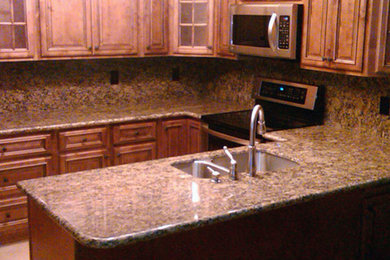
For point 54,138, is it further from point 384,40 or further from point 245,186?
point 384,40

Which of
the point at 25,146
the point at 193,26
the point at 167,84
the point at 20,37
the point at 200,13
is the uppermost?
the point at 200,13

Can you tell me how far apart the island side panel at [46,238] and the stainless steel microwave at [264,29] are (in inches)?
78.1

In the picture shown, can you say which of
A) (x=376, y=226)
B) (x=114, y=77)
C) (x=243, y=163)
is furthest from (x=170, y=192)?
(x=114, y=77)

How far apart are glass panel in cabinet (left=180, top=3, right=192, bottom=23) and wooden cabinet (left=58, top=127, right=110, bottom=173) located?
116 centimetres

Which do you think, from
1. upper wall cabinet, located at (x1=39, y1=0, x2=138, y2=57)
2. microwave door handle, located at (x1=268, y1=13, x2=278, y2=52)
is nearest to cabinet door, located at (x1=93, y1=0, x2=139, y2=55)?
upper wall cabinet, located at (x1=39, y1=0, x2=138, y2=57)

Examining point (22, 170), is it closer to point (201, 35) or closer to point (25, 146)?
point (25, 146)

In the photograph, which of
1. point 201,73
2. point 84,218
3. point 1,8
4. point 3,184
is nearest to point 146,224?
point 84,218

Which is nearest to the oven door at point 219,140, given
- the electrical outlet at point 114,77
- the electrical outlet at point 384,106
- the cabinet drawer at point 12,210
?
the electrical outlet at point 384,106

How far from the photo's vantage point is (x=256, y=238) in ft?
7.47

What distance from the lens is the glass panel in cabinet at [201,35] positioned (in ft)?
13.9

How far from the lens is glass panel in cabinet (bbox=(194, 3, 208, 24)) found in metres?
4.19

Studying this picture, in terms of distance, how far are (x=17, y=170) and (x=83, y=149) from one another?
0.50m

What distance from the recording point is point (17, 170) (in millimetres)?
3578

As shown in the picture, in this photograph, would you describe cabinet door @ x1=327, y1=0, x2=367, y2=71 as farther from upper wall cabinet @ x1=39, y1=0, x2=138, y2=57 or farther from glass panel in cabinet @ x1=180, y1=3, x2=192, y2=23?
upper wall cabinet @ x1=39, y1=0, x2=138, y2=57
